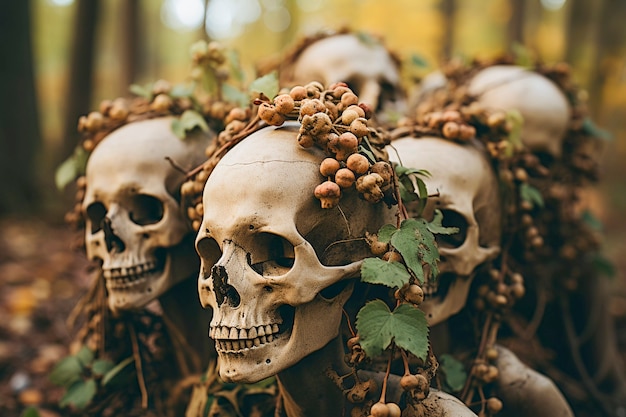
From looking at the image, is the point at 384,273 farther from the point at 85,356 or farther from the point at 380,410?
the point at 85,356

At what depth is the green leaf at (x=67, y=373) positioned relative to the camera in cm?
295

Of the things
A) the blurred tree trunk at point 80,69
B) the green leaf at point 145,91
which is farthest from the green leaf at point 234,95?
the blurred tree trunk at point 80,69

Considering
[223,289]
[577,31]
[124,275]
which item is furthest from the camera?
[577,31]

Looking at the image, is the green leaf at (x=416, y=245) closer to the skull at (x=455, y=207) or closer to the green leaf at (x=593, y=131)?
the skull at (x=455, y=207)

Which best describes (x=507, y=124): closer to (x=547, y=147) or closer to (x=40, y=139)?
(x=547, y=147)

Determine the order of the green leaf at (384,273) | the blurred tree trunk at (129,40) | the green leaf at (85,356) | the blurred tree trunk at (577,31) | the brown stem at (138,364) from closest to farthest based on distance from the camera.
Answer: the green leaf at (384,273)
the brown stem at (138,364)
the green leaf at (85,356)
the blurred tree trunk at (129,40)
the blurred tree trunk at (577,31)

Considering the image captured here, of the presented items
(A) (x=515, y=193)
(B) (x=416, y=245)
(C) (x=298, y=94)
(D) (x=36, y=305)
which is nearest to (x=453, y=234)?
(A) (x=515, y=193)

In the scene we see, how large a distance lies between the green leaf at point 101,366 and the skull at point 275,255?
1.16 meters

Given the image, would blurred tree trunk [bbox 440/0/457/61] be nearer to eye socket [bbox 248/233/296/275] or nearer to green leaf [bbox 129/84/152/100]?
green leaf [bbox 129/84/152/100]

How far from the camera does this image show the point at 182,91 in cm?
286

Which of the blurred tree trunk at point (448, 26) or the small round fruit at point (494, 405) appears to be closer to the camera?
the small round fruit at point (494, 405)

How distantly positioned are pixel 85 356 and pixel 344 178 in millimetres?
1800

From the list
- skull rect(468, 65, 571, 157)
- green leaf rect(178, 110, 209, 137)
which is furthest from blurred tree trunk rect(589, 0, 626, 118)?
green leaf rect(178, 110, 209, 137)

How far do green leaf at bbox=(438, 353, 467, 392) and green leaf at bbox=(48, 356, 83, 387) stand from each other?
5.35ft
